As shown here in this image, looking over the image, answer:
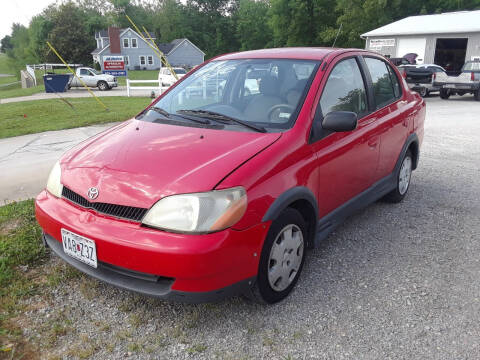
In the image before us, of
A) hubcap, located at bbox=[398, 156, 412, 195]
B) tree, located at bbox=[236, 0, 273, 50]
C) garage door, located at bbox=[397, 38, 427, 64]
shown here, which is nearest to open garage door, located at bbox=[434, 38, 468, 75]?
garage door, located at bbox=[397, 38, 427, 64]

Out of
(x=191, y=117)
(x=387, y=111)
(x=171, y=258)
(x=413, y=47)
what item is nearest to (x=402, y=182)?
(x=387, y=111)

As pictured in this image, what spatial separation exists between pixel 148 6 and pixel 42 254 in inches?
4220

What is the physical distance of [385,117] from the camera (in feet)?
13.9

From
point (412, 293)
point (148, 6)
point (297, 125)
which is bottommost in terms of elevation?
point (412, 293)

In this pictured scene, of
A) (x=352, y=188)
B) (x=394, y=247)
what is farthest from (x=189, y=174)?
(x=394, y=247)

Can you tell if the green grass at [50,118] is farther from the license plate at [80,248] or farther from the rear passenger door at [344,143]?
the rear passenger door at [344,143]

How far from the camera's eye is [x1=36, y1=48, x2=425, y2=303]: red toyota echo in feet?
7.91

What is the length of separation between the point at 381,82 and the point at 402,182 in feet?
4.29

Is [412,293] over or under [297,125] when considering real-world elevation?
under

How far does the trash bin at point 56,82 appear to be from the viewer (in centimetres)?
2373

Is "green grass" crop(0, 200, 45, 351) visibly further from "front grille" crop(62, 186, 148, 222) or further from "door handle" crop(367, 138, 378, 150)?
"door handle" crop(367, 138, 378, 150)

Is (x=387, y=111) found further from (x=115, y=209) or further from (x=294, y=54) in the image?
(x=115, y=209)

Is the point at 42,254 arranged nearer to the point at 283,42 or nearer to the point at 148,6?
the point at 283,42

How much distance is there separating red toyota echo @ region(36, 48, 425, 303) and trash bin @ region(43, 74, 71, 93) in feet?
74.1
